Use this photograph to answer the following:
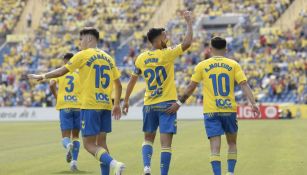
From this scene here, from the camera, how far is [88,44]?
40.0 feet

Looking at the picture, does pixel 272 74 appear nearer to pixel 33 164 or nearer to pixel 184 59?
pixel 184 59

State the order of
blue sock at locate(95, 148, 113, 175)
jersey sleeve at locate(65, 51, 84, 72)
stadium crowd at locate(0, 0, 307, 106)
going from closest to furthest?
1. blue sock at locate(95, 148, 113, 175)
2. jersey sleeve at locate(65, 51, 84, 72)
3. stadium crowd at locate(0, 0, 307, 106)

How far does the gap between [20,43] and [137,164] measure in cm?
4533

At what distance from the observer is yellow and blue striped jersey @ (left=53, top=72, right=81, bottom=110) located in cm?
1681

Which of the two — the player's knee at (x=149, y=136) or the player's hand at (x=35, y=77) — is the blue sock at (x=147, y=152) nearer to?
the player's knee at (x=149, y=136)

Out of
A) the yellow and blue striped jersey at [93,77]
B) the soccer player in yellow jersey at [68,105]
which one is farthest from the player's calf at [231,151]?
the soccer player in yellow jersey at [68,105]

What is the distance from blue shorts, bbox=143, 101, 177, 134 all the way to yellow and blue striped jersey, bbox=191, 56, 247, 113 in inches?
22.8

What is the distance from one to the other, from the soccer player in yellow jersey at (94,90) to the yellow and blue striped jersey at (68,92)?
15.3 feet

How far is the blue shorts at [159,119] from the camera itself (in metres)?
12.6

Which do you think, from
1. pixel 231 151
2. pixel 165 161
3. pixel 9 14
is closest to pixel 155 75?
pixel 165 161

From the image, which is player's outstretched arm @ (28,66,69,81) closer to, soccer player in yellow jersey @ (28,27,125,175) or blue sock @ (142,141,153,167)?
soccer player in yellow jersey @ (28,27,125,175)

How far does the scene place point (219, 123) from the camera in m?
12.6

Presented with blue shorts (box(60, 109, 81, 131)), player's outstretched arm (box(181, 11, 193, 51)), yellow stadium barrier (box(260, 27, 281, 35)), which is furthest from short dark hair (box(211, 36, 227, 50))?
yellow stadium barrier (box(260, 27, 281, 35))

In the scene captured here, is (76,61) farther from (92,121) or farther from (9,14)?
(9,14)
